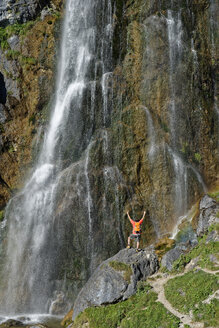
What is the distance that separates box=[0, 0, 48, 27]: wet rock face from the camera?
26641 mm

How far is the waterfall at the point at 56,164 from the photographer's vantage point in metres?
18.9

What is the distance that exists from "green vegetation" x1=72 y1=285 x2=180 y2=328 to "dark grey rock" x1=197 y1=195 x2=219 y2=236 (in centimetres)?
484

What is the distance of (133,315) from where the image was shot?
38.9 feet

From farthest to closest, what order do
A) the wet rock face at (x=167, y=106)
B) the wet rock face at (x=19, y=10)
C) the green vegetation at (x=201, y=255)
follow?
the wet rock face at (x=19, y=10)
the wet rock face at (x=167, y=106)
the green vegetation at (x=201, y=255)

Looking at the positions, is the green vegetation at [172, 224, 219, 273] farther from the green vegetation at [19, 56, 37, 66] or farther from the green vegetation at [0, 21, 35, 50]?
the green vegetation at [0, 21, 35, 50]

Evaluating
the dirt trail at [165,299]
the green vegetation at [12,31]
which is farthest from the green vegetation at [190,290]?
the green vegetation at [12,31]

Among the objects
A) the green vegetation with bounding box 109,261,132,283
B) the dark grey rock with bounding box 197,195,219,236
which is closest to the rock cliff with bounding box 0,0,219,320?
the dark grey rock with bounding box 197,195,219,236

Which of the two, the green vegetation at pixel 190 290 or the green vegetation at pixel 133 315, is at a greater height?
the green vegetation at pixel 190 290

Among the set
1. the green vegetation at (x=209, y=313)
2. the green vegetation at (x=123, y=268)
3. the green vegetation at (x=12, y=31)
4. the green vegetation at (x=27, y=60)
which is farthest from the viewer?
the green vegetation at (x=12, y=31)

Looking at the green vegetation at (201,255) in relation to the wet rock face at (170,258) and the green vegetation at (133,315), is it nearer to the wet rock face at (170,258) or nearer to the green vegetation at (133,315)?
the wet rock face at (170,258)

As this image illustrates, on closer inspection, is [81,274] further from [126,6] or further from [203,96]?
[126,6]

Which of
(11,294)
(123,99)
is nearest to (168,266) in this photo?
(11,294)

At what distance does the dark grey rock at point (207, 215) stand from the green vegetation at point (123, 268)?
4378mm

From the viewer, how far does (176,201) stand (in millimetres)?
21719
